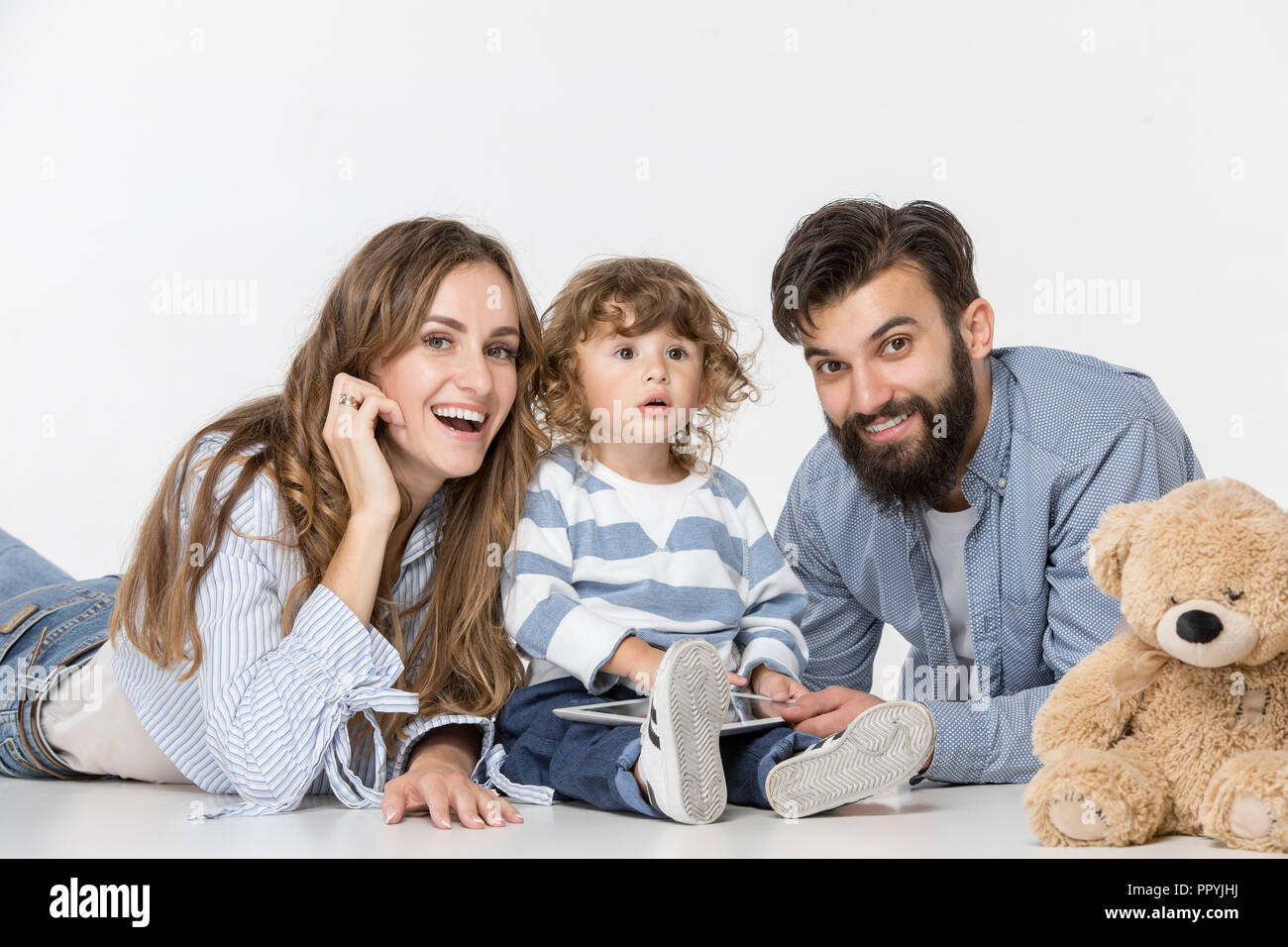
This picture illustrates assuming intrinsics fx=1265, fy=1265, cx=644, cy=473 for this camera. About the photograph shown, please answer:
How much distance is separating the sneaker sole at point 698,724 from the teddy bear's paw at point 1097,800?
1.58 ft

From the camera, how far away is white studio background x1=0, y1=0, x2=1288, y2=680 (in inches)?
177

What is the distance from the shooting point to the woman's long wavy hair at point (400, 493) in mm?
2262

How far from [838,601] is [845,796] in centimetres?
116

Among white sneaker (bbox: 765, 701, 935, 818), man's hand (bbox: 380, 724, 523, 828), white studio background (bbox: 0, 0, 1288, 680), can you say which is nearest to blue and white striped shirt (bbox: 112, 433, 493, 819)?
man's hand (bbox: 380, 724, 523, 828)

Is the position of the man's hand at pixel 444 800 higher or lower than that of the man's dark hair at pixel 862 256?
lower

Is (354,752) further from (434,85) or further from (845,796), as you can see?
(434,85)

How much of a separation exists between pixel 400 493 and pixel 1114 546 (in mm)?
1375

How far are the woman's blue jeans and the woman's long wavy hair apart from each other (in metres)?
0.39

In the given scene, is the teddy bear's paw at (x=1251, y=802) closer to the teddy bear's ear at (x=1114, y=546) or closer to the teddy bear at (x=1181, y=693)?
the teddy bear at (x=1181, y=693)

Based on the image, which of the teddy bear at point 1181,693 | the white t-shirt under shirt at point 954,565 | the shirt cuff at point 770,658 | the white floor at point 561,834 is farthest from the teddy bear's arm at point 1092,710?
the white t-shirt under shirt at point 954,565

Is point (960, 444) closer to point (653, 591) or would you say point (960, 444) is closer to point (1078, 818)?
point (653, 591)

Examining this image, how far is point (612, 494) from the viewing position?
2.57 m

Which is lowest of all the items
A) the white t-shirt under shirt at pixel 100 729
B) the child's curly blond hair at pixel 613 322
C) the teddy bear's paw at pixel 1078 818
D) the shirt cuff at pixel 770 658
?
the white t-shirt under shirt at pixel 100 729
